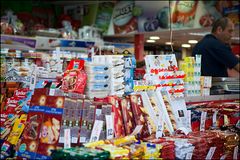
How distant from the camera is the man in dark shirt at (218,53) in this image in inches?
183

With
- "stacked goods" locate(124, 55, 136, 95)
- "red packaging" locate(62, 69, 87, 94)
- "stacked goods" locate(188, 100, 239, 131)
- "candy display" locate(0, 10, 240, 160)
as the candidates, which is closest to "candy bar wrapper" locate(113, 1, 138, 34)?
"candy display" locate(0, 10, 240, 160)

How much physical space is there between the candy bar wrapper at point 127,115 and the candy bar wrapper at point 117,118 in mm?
25

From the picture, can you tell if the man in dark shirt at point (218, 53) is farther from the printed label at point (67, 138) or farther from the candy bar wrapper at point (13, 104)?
the printed label at point (67, 138)

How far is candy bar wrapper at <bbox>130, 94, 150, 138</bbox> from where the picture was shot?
2.70 metres

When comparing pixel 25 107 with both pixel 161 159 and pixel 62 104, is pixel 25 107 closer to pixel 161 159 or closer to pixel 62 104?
pixel 62 104

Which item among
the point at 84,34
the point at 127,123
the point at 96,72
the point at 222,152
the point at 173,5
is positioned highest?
the point at 173,5

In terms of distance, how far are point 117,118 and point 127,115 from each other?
104 millimetres

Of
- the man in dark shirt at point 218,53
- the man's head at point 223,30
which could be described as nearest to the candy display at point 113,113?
the man in dark shirt at point 218,53

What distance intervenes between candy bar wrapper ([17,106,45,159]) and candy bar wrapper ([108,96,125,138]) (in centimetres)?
47

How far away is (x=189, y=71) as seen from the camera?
374 centimetres

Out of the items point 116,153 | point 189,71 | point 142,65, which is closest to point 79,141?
point 116,153

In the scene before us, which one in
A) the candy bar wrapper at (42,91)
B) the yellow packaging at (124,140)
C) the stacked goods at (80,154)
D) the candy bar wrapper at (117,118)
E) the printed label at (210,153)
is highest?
the candy bar wrapper at (42,91)

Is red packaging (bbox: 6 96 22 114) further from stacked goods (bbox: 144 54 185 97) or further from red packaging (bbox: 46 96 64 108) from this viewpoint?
stacked goods (bbox: 144 54 185 97)

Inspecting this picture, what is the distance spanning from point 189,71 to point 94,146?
1.74 m
